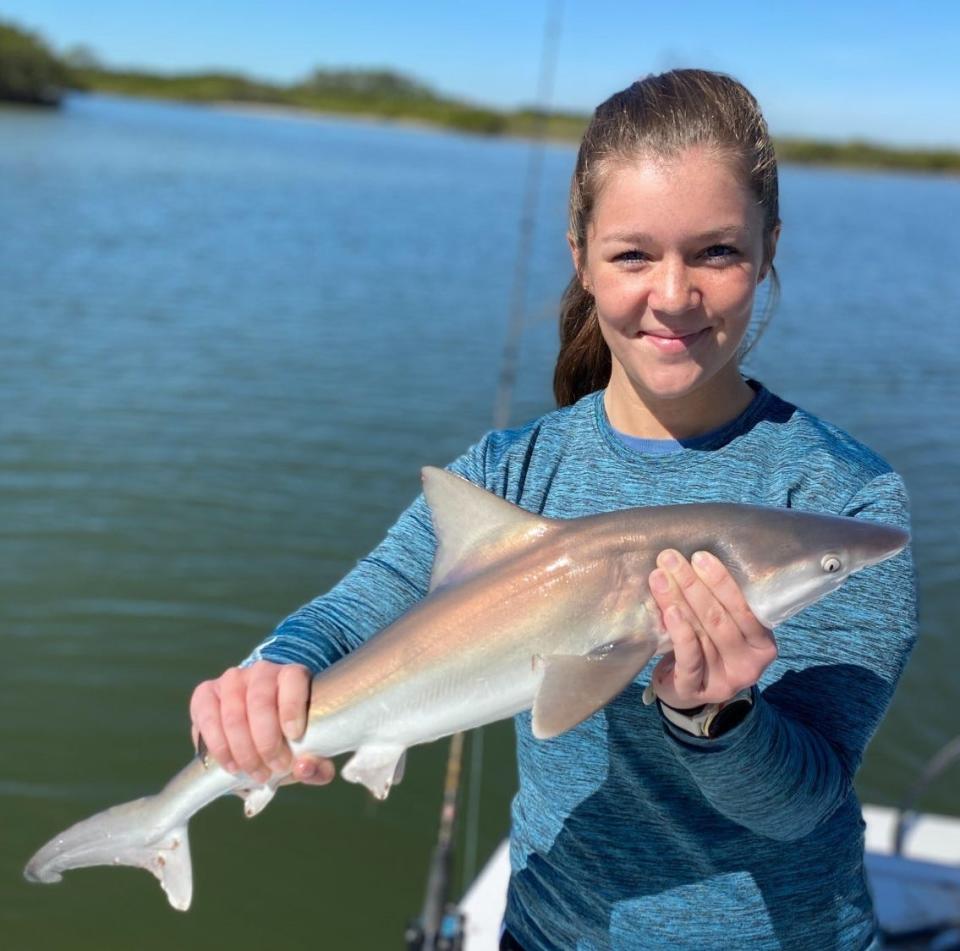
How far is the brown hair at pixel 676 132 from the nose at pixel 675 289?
0.19 m

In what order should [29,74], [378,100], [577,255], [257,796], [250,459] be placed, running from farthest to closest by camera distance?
[378,100], [29,74], [250,459], [577,255], [257,796]

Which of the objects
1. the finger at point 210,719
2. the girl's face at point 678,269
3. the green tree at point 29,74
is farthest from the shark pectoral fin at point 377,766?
the green tree at point 29,74

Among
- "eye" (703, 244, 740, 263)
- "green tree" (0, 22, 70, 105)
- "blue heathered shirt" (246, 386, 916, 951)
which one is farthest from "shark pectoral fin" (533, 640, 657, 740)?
"green tree" (0, 22, 70, 105)

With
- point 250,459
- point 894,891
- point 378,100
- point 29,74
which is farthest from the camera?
point 378,100

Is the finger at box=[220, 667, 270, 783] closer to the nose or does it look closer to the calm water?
the nose

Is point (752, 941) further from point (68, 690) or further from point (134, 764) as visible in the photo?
point (68, 690)

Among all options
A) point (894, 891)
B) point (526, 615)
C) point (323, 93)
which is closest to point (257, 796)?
point (526, 615)

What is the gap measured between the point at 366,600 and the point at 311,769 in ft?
1.08

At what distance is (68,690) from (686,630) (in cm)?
550

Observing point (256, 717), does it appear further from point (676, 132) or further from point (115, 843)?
point (676, 132)

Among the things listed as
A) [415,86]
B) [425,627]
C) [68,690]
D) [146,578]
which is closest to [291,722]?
[425,627]

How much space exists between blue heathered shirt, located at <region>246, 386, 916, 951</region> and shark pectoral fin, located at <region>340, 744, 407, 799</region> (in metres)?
0.18

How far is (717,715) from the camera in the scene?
64.4 inches

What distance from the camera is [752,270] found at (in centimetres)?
197
